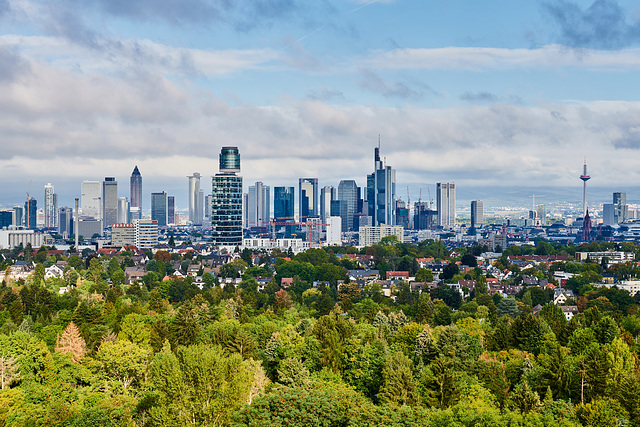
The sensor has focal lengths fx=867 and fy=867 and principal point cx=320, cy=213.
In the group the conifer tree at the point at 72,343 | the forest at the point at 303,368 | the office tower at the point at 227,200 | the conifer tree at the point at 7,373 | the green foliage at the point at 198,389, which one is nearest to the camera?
the forest at the point at 303,368

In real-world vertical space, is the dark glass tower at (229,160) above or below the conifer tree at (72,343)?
above

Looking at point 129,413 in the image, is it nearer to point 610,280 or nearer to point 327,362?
point 327,362

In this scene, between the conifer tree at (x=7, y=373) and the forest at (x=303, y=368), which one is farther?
the conifer tree at (x=7, y=373)

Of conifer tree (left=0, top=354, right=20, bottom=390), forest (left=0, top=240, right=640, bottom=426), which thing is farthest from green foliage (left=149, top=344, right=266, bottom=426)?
conifer tree (left=0, top=354, right=20, bottom=390)

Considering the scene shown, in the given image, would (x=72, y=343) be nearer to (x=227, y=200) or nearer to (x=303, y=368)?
(x=303, y=368)

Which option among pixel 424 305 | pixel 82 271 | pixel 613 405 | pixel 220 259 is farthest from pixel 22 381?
pixel 220 259

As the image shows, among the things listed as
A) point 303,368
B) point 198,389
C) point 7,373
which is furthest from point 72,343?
point 198,389

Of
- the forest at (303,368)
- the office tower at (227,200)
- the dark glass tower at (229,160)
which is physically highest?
the dark glass tower at (229,160)

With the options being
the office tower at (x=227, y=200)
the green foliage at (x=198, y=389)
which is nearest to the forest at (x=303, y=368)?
the green foliage at (x=198, y=389)

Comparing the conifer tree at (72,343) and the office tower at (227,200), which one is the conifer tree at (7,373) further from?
the office tower at (227,200)
